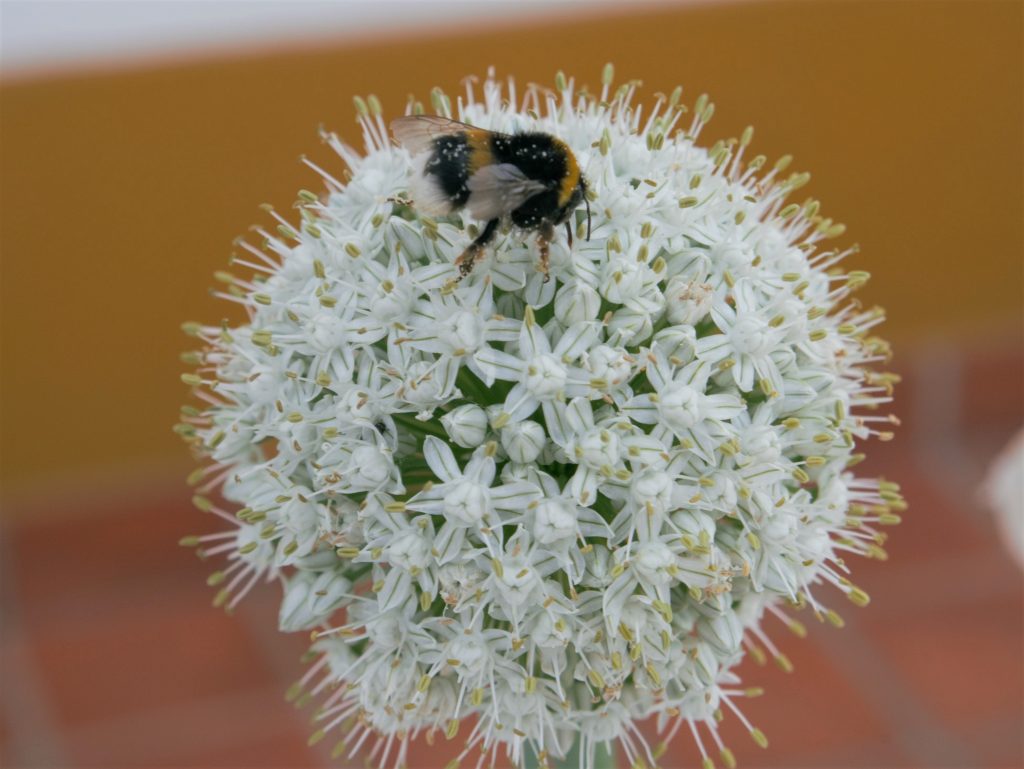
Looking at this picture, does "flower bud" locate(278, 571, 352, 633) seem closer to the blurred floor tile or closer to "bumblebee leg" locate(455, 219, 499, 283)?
"bumblebee leg" locate(455, 219, 499, 283)

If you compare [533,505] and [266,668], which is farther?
[266,668]

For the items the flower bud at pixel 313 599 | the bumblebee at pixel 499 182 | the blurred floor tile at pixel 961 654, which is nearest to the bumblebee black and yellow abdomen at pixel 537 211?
the bumblebee at pixel 499 182

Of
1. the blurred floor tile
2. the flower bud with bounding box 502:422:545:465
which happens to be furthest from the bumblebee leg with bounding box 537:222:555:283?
the blurred floor tile

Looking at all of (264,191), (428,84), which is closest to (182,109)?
(264,191)

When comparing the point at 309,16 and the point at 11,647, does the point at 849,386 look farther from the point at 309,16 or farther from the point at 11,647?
the point at 11,647

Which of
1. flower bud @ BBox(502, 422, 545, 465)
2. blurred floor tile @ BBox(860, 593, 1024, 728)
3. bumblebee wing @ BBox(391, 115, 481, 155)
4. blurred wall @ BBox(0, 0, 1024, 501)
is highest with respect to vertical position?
blurred wall @ BBox(0, 0, 1024, 501)

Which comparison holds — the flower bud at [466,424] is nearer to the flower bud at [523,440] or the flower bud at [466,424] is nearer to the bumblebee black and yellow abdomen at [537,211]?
the flower bud at [523,440]
